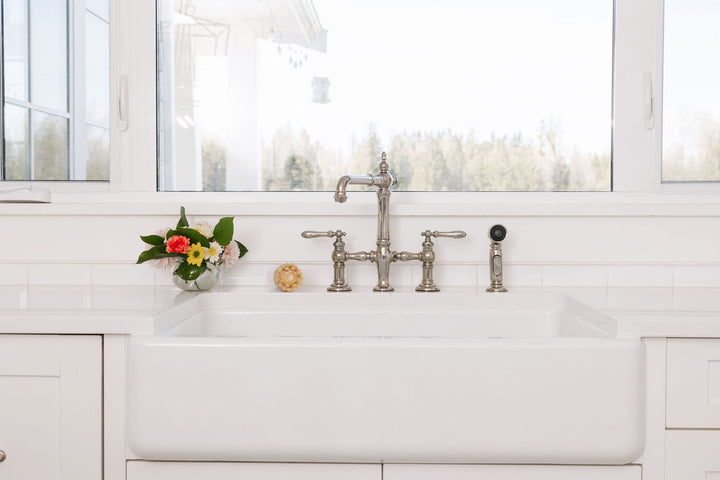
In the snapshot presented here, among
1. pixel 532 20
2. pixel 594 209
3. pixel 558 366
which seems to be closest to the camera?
pixel 558 366

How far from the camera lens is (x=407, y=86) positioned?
1.91 meters

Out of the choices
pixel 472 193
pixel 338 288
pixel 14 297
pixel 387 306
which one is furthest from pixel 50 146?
pixel 472 193

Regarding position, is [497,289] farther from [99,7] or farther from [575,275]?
[99,7]

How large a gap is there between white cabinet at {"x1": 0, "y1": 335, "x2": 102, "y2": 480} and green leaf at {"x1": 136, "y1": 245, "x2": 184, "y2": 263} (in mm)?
326

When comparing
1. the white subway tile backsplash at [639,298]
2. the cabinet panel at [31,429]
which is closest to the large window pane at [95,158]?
the cabinet panel at [31,429]

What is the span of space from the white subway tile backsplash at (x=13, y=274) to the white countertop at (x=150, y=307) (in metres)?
0.07

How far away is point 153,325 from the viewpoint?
1215mm

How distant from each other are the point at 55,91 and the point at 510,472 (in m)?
1.58

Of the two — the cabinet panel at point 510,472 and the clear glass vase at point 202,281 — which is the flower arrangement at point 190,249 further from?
the cabinet panel at point 510,472

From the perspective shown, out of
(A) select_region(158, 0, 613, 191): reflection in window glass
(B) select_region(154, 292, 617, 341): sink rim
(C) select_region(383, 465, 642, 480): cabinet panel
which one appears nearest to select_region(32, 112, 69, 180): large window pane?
(A) select_region(158, 0, 613, 191): reflection in window glass

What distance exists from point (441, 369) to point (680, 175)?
113 cm

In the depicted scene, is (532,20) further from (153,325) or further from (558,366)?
(153,325)

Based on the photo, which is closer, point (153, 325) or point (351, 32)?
point (153, 325)

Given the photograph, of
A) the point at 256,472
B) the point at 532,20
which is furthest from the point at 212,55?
the point at 256,472
